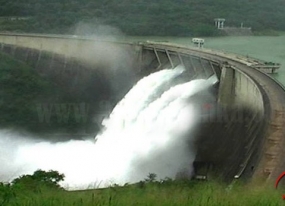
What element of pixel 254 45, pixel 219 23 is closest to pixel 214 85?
pixel 254 45

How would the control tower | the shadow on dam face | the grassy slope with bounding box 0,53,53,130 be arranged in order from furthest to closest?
the control tower → the grassy slope with bounding box 0,53,53,130 → the shadow on dam face

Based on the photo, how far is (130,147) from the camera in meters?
13.3

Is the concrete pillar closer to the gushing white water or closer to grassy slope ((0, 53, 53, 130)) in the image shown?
the gushing white water

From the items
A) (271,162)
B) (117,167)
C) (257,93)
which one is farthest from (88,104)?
(271,162)

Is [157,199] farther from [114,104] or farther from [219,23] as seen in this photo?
[219,23]

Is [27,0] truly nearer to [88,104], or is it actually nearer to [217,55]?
[88,104]

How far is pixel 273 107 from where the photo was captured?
10469mm

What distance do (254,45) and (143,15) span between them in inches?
320

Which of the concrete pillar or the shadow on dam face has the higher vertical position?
the concrete pillar

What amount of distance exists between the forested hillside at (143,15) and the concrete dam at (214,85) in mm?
5620

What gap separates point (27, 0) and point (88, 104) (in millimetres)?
13597

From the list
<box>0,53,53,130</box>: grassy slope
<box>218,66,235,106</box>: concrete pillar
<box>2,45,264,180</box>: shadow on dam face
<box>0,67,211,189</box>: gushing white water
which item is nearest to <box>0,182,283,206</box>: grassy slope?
<box>2,45,264,180</box>: shadow on dam face

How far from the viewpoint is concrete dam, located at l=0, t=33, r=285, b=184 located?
30.3 ft

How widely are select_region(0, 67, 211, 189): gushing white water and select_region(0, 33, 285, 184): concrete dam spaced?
0.55m
